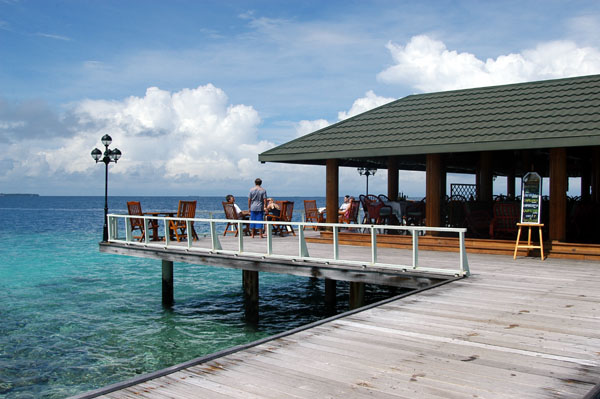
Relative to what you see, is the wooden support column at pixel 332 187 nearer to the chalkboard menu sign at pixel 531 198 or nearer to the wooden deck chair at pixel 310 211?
the wooden deck chair at pixel 310 211

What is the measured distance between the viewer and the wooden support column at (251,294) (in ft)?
43.5

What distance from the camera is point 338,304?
1659cm

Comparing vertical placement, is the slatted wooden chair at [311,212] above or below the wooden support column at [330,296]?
above

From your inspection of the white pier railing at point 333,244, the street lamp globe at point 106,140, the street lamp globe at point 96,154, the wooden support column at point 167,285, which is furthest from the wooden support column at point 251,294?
the street lamp globe at point 96,154

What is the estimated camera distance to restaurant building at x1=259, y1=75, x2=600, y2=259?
40.2 ft

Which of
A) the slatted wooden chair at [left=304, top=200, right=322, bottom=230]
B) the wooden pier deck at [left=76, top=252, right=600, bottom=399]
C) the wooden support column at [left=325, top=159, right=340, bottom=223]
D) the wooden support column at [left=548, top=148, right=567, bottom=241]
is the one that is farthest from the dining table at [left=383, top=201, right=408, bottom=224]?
the wooden pier deck at [left=76, top=252, right=600, bottom=399]

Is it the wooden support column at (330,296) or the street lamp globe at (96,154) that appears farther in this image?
the street lamp globe at (96,154)

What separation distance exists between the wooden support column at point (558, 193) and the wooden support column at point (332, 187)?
18.4 feet

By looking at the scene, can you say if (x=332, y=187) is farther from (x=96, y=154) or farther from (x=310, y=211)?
(x=96, y=154)

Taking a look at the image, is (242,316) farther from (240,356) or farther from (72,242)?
(72,242)

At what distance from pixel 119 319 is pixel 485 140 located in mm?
10951

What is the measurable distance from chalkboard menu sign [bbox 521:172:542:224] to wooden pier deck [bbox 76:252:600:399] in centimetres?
464

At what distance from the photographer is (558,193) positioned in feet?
40.4

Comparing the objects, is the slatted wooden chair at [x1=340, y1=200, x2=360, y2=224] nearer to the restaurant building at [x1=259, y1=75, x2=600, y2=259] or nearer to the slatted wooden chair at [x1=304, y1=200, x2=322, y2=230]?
the slatted wooden chair at [x1=304, y1=200, x2=322, y2=230]
